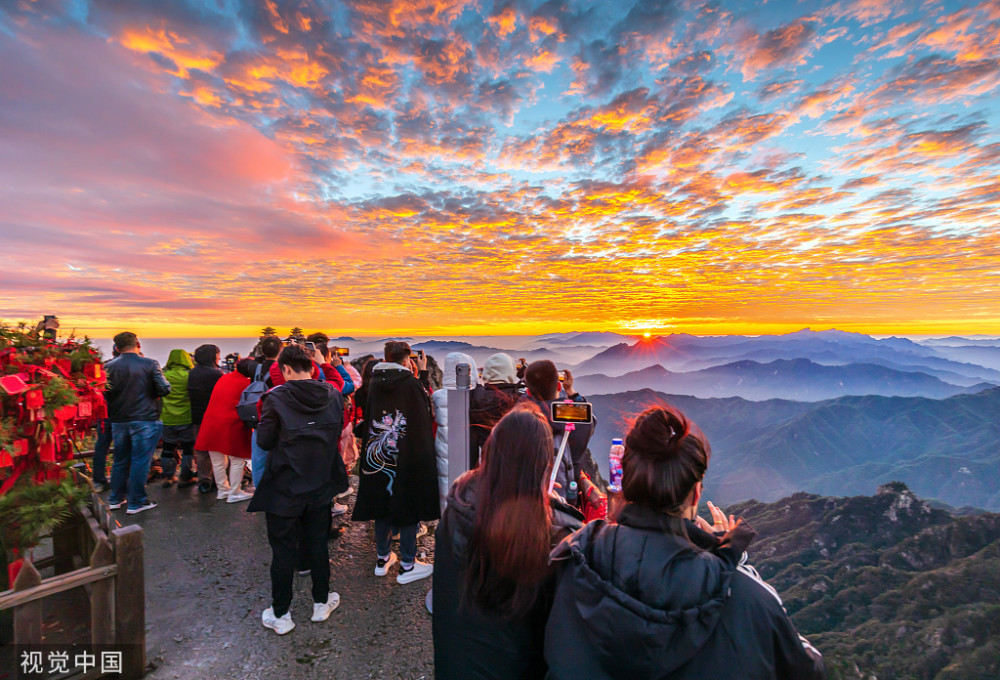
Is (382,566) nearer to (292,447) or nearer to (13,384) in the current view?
(292,447)

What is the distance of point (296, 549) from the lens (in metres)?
3.45

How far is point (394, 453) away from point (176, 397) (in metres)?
4.65

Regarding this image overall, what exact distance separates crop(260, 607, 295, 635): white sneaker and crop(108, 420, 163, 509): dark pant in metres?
3.42

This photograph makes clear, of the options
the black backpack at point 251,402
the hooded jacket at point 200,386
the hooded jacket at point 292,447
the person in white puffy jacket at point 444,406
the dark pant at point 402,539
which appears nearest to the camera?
the hooded jacket at point 292,447

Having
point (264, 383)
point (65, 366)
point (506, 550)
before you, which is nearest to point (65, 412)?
point (65, 366)

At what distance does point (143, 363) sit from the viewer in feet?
18.4

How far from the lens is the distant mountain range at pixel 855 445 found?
95.2 metres

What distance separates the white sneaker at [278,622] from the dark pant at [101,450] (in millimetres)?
4642

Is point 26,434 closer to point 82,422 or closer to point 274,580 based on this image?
point 82,422

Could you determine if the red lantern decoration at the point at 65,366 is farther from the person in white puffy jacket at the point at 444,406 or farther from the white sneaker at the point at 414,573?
the white sneaker at the point at 414,573

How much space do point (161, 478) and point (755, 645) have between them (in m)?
8.79

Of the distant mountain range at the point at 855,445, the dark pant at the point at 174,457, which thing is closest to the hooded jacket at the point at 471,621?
the dark pant at the point at 174,457

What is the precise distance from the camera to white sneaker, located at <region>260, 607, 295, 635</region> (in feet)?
11.5

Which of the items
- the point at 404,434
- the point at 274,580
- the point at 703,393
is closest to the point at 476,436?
Result: the point at 404,434
